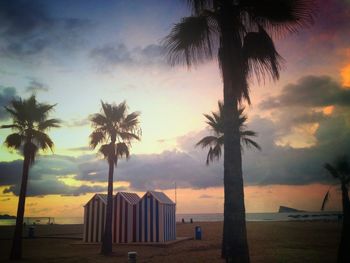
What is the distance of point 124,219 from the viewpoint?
2970cm

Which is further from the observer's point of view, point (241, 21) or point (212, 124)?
point (212, 124)

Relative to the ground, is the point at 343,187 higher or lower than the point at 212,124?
lower

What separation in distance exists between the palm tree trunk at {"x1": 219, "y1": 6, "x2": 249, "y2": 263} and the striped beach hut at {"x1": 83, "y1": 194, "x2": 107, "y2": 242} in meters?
23.2

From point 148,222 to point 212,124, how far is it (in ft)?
38.8

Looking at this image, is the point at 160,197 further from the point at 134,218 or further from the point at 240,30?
the point at 240,30

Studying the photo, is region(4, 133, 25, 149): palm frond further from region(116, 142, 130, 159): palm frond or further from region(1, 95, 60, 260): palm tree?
region(116, 142, 130, 159): palm frond

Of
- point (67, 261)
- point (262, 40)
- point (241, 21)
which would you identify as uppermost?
point (241, 21)

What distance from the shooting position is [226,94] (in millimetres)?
9555

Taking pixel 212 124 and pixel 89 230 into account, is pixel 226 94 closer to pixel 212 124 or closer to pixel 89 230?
pixel 212 124

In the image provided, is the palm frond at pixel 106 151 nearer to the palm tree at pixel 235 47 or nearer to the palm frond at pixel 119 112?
the palm frond at pixel 119 112

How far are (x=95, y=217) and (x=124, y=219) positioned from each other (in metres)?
3.11

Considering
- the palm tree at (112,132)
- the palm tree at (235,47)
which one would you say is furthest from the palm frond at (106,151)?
the palm tree at (235,47)

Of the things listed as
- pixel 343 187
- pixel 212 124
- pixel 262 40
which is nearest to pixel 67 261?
pixel 212 124

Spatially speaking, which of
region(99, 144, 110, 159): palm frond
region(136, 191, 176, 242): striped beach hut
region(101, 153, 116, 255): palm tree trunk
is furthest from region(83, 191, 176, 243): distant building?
region(99, 144, 110, 159): palm frond
